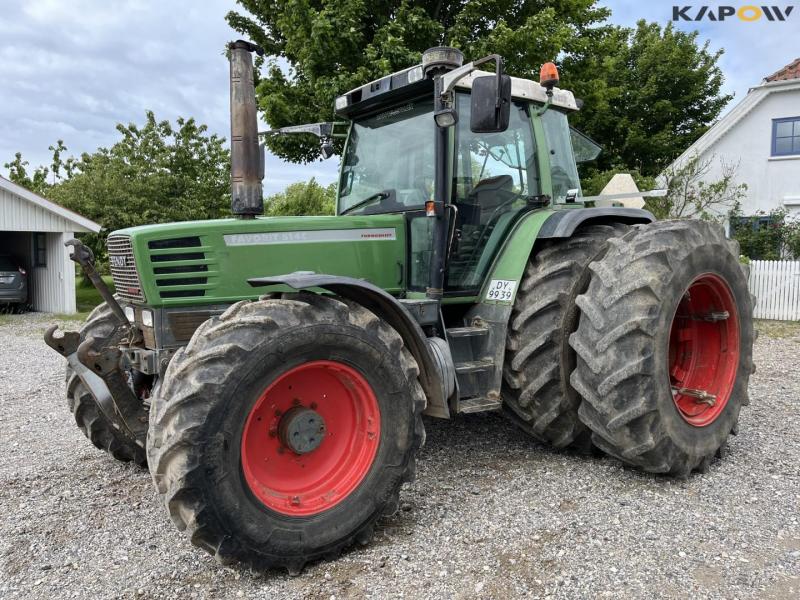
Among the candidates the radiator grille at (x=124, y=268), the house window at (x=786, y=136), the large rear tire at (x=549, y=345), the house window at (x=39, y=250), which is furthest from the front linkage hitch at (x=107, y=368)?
the house window at (x=786, y=136)

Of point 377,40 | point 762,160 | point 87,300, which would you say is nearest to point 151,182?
point 87,300

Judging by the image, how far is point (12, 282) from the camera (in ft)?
51.8

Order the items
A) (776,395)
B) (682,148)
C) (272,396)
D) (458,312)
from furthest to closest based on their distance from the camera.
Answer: (682,148) < (776,395) < (458,312) < (272,396)

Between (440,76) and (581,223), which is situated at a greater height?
(440,76)

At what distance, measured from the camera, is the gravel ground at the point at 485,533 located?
274 centimetres

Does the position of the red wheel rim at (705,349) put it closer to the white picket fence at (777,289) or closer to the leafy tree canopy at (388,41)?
the leafy tree canopy at (388,41)

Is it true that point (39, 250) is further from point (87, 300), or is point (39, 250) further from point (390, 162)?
point (390, 162)

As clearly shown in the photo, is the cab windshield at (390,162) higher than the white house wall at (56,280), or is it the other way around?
the cab windshield at (390,162)

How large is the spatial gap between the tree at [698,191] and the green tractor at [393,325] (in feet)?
43.2

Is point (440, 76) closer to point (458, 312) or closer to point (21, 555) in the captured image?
point (458, 312)

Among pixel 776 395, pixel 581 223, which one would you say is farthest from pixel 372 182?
pixel 776 395

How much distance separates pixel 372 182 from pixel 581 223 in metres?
1.46

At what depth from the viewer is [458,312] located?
4371 mm

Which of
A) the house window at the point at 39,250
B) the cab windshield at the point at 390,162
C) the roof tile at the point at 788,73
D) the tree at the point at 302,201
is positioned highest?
the roof tile at the point at 788,73
